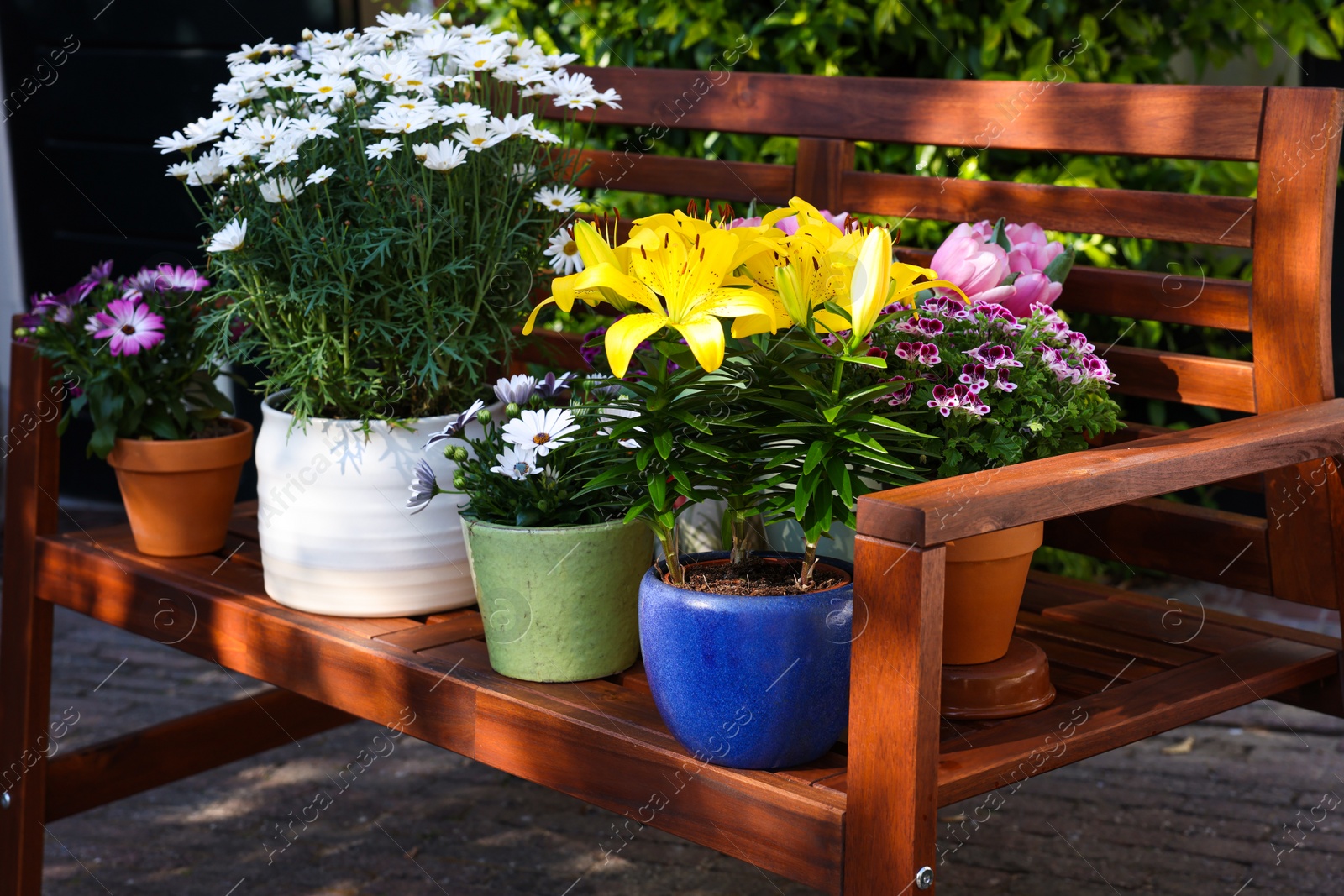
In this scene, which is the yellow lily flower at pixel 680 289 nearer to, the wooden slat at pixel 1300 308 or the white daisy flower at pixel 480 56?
the white daisy flower at pixel 480 56

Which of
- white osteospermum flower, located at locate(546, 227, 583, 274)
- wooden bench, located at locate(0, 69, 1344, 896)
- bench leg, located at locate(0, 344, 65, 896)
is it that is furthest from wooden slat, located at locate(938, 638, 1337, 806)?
bench leg, located at locate(0, 344, 65, 896)

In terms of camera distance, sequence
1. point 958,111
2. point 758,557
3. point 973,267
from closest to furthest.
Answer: point 758,557
point 973,267
point 958,111

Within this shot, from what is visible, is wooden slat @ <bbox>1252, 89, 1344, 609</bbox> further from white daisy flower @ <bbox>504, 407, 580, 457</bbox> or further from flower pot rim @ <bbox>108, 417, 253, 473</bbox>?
flower pot rim @ <bbox>108, 417, 253, 473</bbox>

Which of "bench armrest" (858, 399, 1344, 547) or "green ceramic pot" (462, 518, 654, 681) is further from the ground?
"bench armrest" (858, 399, 1344, 547)

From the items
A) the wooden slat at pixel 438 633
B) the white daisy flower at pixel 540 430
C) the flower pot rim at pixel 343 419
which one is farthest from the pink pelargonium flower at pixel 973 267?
the wooden slat at pixel 438 633

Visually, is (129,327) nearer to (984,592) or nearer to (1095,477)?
(984,592)

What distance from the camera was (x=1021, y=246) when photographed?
163 centimetres

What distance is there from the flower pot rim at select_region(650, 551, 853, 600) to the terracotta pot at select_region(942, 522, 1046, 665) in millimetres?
119

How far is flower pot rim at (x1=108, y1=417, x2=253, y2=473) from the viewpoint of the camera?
191 centimetres

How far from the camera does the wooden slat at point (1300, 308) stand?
5.15 ft

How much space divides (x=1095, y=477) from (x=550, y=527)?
54 cm

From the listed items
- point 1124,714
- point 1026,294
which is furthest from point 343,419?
point 1124,714

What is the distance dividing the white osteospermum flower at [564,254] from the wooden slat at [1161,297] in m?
0.62

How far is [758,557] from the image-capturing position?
1386mm
